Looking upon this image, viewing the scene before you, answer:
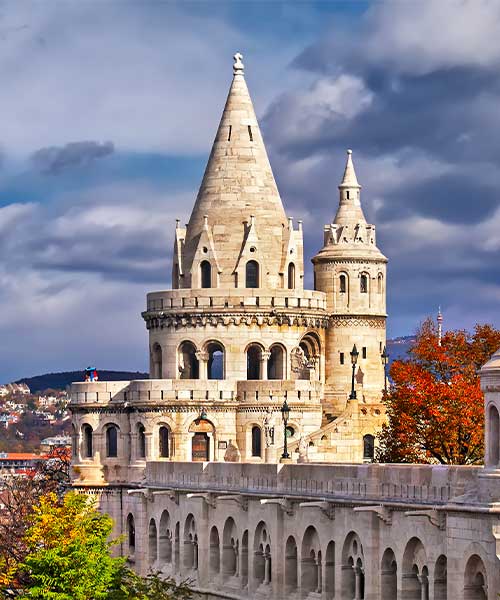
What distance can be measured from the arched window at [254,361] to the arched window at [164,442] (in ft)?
16.2

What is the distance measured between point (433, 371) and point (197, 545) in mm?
13058

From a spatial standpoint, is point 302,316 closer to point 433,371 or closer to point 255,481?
point 433,371

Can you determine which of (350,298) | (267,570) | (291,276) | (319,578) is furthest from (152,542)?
(319,578)

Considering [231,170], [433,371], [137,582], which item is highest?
[231,170]

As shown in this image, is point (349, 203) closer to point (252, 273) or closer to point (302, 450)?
point (252, 273)

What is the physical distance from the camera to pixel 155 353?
345ft

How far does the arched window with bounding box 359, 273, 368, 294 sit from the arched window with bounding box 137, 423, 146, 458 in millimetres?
12149


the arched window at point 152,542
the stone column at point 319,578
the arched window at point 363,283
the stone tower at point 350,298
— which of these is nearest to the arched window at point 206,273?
the stone tower at point 350,298

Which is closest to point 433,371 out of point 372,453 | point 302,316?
point 372,453

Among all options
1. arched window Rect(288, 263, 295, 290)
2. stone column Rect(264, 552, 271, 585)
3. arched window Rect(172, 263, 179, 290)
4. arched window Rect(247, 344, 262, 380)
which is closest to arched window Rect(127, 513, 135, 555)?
arched window Rect(247, 344, 262, 380)

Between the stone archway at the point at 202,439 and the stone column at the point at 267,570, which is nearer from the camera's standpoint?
the stone column at the point at 267,570

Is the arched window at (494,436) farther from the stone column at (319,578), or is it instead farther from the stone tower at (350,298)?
the stone tower at (350,298)

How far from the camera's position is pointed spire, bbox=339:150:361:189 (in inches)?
4227

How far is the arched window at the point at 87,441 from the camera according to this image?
104m
